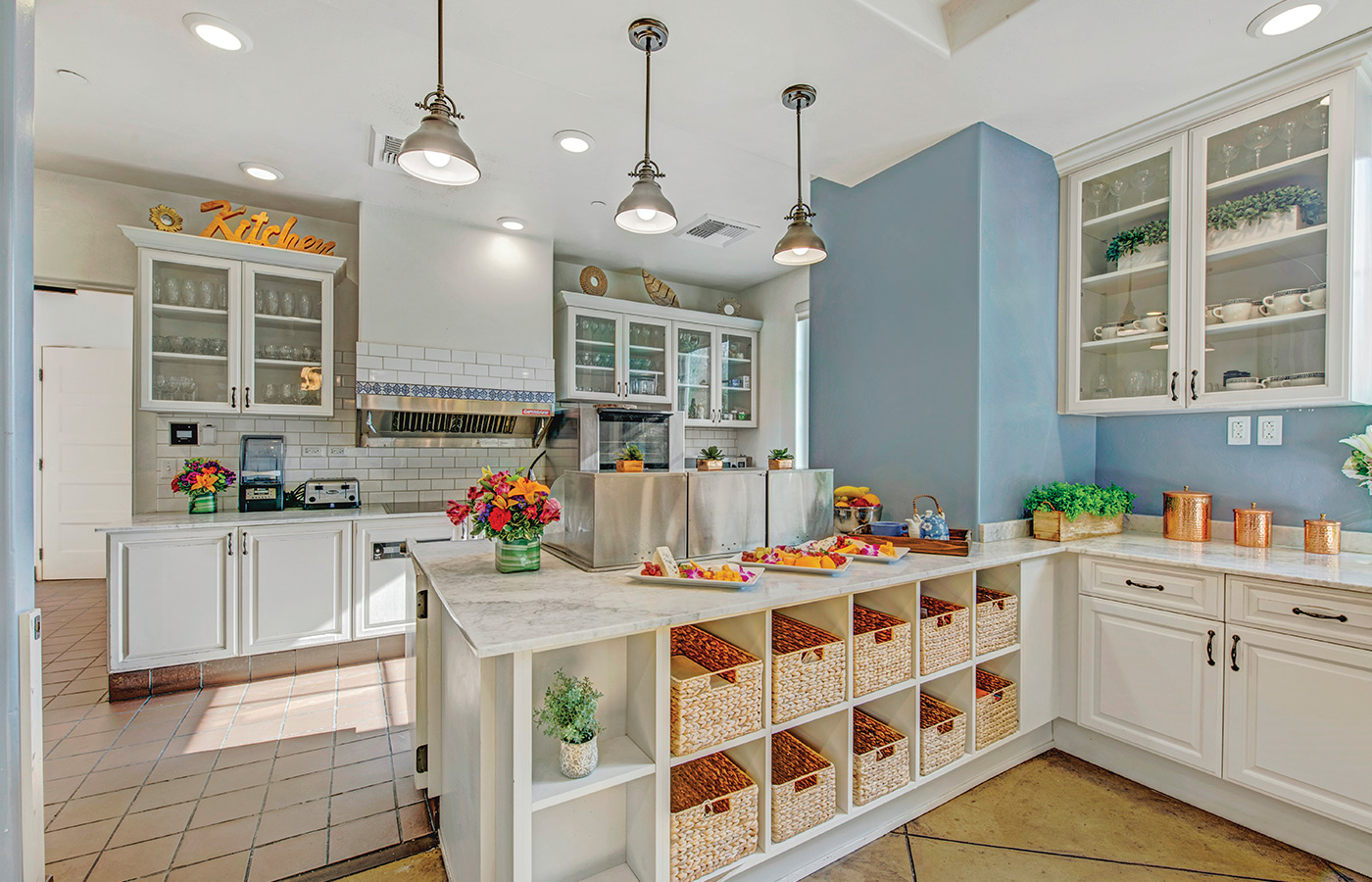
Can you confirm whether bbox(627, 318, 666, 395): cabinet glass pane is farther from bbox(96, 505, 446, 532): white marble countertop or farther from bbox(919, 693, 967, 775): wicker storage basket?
bbox(919, 693, 967, 775): wicker storage basket

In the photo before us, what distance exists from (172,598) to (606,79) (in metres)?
3.36

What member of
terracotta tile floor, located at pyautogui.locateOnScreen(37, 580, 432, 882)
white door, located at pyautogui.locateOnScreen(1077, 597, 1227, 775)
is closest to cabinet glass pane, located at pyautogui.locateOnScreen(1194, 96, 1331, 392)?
white door, located at pyautogui.locateOnScreen(1077, 597, 1227, 775)

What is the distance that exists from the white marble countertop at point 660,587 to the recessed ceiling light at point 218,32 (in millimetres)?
2033

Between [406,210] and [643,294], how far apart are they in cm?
206

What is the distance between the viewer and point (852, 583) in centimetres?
179

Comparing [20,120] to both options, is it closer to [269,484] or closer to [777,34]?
[777,34]

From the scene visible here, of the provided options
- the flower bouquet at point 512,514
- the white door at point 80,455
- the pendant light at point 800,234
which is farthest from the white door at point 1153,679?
the white door at point 80,455

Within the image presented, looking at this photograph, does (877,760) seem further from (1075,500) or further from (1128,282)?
(1128,282)

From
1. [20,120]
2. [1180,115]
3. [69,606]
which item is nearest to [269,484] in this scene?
[69,606]

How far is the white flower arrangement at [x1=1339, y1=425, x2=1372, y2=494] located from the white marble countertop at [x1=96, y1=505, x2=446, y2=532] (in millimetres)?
4315

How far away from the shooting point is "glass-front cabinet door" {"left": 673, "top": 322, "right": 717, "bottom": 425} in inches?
202

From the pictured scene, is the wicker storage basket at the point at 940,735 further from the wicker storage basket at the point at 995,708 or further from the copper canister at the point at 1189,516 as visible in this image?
the copper canister at the point at 1189,516

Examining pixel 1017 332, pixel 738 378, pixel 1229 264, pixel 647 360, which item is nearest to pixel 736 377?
pixel 738 378

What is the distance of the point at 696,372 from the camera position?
17.2ft
